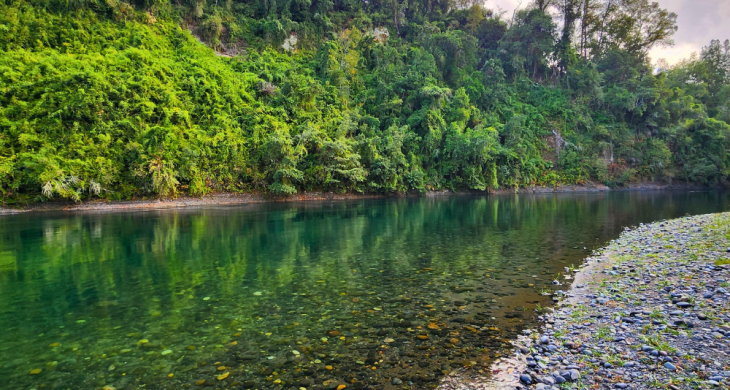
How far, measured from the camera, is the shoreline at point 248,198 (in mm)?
31405

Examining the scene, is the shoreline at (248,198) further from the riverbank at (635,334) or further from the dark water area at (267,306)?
the riverbank at (635,334)

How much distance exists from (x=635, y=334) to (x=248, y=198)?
4015 cm

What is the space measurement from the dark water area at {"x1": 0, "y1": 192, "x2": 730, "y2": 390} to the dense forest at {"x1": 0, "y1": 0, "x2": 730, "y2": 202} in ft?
66.6

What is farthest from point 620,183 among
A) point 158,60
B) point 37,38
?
Answer: point 37,38

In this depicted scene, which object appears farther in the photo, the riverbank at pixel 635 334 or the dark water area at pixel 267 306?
the dark water area at pixel 267 306

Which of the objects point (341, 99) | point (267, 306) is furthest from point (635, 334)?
point (341, 99)

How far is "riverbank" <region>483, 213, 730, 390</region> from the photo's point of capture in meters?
4.66

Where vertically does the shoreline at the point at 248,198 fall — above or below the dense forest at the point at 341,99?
below

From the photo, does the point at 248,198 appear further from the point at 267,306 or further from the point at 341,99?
the point at 267,306

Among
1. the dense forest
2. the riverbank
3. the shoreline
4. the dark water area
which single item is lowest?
the dark water area

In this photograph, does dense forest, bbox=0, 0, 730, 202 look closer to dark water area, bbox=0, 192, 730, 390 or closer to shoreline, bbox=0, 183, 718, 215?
shoreline, bbox=0, 183, 718, 215

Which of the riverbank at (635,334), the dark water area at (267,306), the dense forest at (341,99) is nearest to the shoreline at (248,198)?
the dense forest at (341,99)

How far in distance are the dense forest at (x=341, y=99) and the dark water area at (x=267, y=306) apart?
20.3 meters

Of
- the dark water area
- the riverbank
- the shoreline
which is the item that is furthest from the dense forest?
the riverbank
